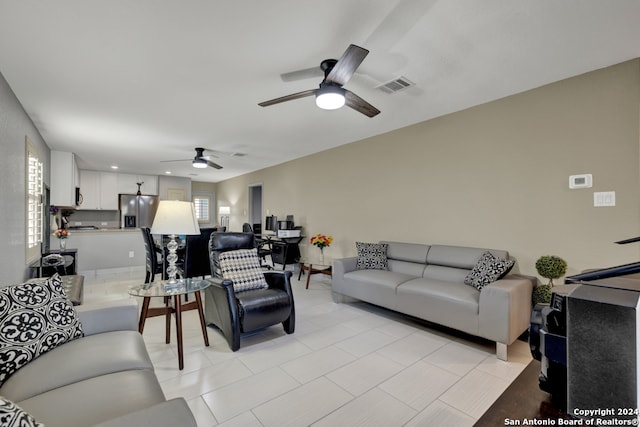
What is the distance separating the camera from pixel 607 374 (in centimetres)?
55

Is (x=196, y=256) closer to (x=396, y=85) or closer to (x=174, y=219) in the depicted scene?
(x=174, y=219)

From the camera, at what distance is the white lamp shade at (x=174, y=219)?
8.11 feet

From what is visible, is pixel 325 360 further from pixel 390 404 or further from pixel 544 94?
pixel 544 94

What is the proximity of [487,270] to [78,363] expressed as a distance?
10.8 feet

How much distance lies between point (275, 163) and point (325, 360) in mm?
5221

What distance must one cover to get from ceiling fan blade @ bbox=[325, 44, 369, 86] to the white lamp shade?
1.69m

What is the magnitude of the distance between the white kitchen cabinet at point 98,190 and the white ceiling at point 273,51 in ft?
13.9

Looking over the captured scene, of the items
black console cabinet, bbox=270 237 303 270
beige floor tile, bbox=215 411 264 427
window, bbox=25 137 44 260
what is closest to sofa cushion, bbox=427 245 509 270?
beige floor tile, bbox=215 411 264 427

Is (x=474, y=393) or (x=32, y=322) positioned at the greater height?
(x=32, y=322)

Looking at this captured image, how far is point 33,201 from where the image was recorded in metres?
3.66

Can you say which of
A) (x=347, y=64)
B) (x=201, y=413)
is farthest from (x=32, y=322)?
(x=347, y=64)

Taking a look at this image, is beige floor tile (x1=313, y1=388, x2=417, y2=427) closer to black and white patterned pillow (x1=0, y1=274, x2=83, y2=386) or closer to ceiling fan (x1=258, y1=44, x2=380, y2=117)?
black and white patterned pillow (x1=0, y1=274, x2=83, y2=386)

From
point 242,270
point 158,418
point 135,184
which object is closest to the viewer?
point 158,418

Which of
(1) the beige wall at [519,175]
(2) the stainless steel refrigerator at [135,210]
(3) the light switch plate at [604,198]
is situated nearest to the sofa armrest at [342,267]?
(1) the beige wall at [519,175]
